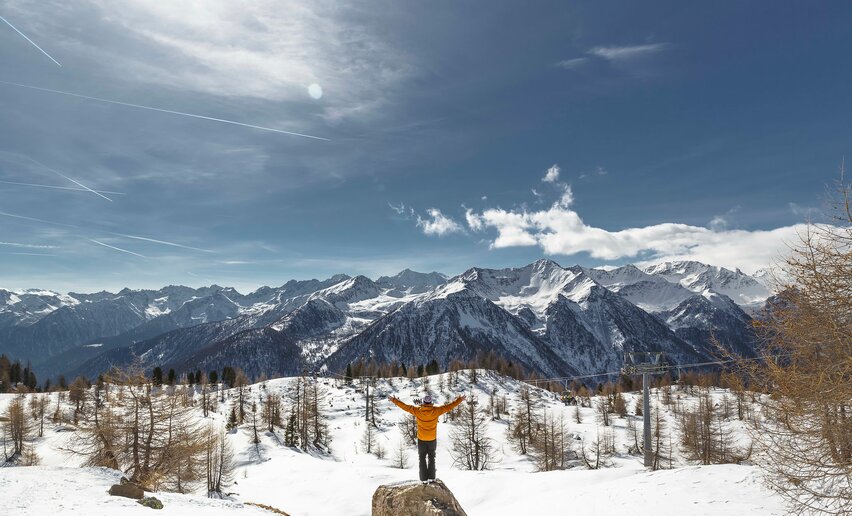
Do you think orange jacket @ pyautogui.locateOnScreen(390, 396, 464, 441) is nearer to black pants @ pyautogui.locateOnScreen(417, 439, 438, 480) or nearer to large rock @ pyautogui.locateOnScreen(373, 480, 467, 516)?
black pants @ pyautogui.locateOnScreen(417, 439, 438, 480)

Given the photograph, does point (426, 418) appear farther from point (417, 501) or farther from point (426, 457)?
point (417, 501)

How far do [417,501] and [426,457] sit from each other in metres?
2.04

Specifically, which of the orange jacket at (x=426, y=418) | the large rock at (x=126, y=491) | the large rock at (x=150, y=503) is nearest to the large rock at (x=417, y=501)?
the orange jacket at (x=426, y=418)

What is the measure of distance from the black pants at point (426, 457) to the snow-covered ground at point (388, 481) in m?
10.0


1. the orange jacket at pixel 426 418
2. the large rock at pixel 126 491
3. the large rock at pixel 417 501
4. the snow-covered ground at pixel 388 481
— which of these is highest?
the orange jacket at pixel 426 418

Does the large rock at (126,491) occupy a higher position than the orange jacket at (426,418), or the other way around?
the orange jacket at (426,418)

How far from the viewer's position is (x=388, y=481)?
46.7 m

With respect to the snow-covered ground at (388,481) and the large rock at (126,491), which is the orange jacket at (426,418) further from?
the large rock at (126,491)

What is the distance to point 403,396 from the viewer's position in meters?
121

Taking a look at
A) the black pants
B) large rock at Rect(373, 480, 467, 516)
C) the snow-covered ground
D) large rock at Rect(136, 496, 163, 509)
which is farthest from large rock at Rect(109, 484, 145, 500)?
the black pants

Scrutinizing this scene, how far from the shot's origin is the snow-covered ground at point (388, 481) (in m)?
17.4

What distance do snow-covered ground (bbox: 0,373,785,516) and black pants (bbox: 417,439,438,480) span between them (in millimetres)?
10016

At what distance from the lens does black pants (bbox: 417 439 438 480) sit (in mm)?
13883

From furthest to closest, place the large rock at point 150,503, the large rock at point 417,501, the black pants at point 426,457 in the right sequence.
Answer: the large rock at point 150,503 → the black pants at point 426,457 → the large rock at point 417,501
